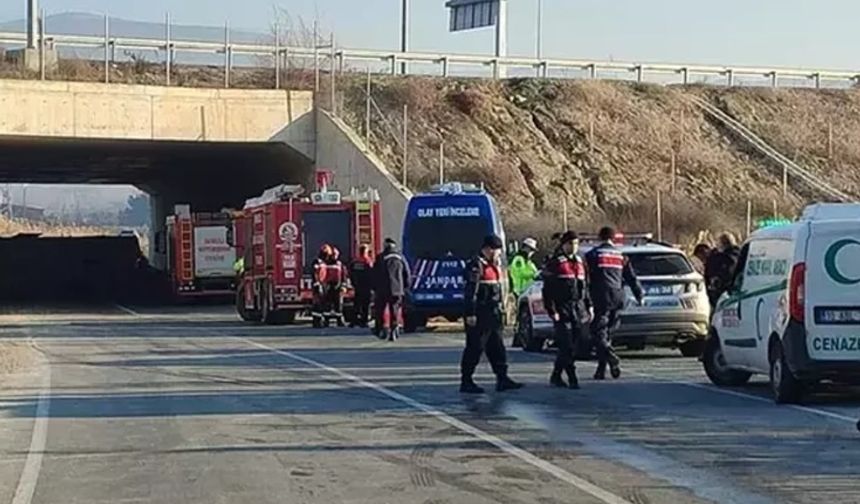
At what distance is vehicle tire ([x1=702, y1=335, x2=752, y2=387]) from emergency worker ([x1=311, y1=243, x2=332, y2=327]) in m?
16.2

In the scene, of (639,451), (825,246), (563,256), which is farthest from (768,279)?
(639,451)

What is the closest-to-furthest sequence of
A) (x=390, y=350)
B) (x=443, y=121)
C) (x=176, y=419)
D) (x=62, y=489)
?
(x=62, y=489)
(x=176, y=419)
(x=390, y=350)
(x=443, y=121)

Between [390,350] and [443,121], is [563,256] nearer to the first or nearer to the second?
[390,350]

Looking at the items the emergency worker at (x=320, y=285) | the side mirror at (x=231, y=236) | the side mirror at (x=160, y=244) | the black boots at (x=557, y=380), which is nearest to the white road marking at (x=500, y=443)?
the black boots at (x=557, y=380)

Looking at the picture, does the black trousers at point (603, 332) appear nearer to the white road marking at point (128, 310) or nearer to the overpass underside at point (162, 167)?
the white road marking at point (128, 310)

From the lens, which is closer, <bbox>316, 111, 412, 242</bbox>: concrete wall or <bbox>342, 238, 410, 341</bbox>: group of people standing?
<bbox>342, 238, 410, 341</bbox>: group of people standing

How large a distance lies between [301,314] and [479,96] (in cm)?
1580

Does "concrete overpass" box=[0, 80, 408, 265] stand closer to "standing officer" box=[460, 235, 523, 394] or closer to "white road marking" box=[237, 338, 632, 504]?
"white road marking" box=[237, 338, 632, 504]

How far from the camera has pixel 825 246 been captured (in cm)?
1578

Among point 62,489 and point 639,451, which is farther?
point 639,451

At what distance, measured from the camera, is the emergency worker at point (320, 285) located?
34031 millimetres

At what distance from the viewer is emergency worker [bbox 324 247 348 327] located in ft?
112

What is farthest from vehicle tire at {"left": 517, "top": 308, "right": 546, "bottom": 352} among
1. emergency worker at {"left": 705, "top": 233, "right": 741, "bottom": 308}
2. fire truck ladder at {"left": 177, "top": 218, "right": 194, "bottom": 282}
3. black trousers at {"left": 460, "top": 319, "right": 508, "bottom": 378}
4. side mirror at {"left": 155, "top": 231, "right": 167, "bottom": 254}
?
side mirror at {"left": 155, "top": 231, "right": 167, "bottom": 254}

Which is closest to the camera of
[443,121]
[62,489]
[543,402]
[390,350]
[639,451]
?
[62,489]
